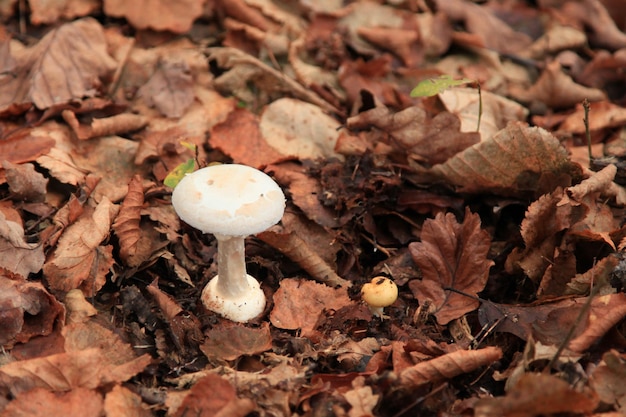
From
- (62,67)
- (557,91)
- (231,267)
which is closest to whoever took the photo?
(231,267)

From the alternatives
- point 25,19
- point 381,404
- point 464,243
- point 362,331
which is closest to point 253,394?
point 381,404

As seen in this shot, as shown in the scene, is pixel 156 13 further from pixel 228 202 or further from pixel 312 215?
pixel 228 202

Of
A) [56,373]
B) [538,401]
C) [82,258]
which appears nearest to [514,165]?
[538,401]

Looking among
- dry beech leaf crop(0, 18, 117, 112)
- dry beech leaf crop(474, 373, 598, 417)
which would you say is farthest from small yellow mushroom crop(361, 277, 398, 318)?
dry beech leaf crop(0, 18, 117, 112)

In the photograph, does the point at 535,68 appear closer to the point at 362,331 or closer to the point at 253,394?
the point at 362,331

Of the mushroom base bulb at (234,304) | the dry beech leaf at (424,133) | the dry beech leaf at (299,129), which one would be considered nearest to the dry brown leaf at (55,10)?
the dry beech leaf at (299,129)

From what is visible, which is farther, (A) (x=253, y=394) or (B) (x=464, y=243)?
(B) (x=464, y=243)
